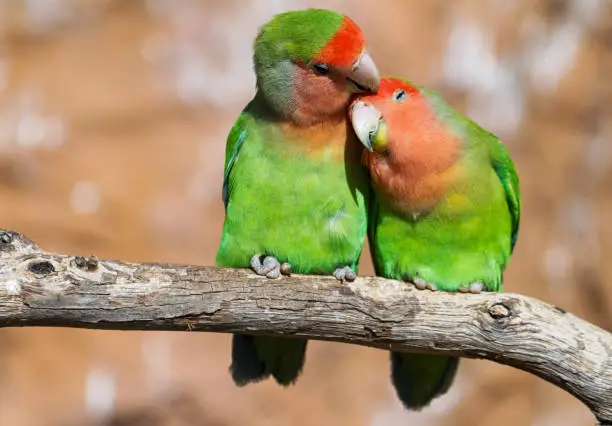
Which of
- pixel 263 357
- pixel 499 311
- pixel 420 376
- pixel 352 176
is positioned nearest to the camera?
pixel 499 311

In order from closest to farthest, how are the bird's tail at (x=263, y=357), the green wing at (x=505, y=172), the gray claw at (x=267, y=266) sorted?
the gray claw at (x=267, y=266) → the green wing at (x=505, y=172) → the bird's tail at (x=263, y=357)

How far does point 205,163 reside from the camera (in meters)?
6.10

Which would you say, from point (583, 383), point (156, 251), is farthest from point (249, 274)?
point (156, 251)

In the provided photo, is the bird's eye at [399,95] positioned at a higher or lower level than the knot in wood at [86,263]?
higher

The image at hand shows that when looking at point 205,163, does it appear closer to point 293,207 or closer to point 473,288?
point 293,207

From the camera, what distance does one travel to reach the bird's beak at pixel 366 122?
10.6 ft

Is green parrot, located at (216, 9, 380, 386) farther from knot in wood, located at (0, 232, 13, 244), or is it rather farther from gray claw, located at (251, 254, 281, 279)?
knot in wood, located at (0, 232, 13, 244)

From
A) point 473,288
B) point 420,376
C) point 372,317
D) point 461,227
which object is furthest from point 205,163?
point 372,317

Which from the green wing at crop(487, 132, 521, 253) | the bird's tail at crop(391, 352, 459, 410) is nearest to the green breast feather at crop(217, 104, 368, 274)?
the green wing at crop(487, 132, 521, 253)

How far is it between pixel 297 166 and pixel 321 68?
434mm

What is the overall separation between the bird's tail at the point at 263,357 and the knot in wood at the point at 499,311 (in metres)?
1.08

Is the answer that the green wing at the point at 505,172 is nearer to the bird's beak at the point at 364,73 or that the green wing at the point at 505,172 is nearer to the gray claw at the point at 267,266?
the bird's beak at the point at 364,73

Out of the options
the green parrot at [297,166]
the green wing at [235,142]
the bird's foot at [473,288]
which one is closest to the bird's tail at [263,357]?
the green parrot at [297,166]

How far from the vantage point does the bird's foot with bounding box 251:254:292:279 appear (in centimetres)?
316
